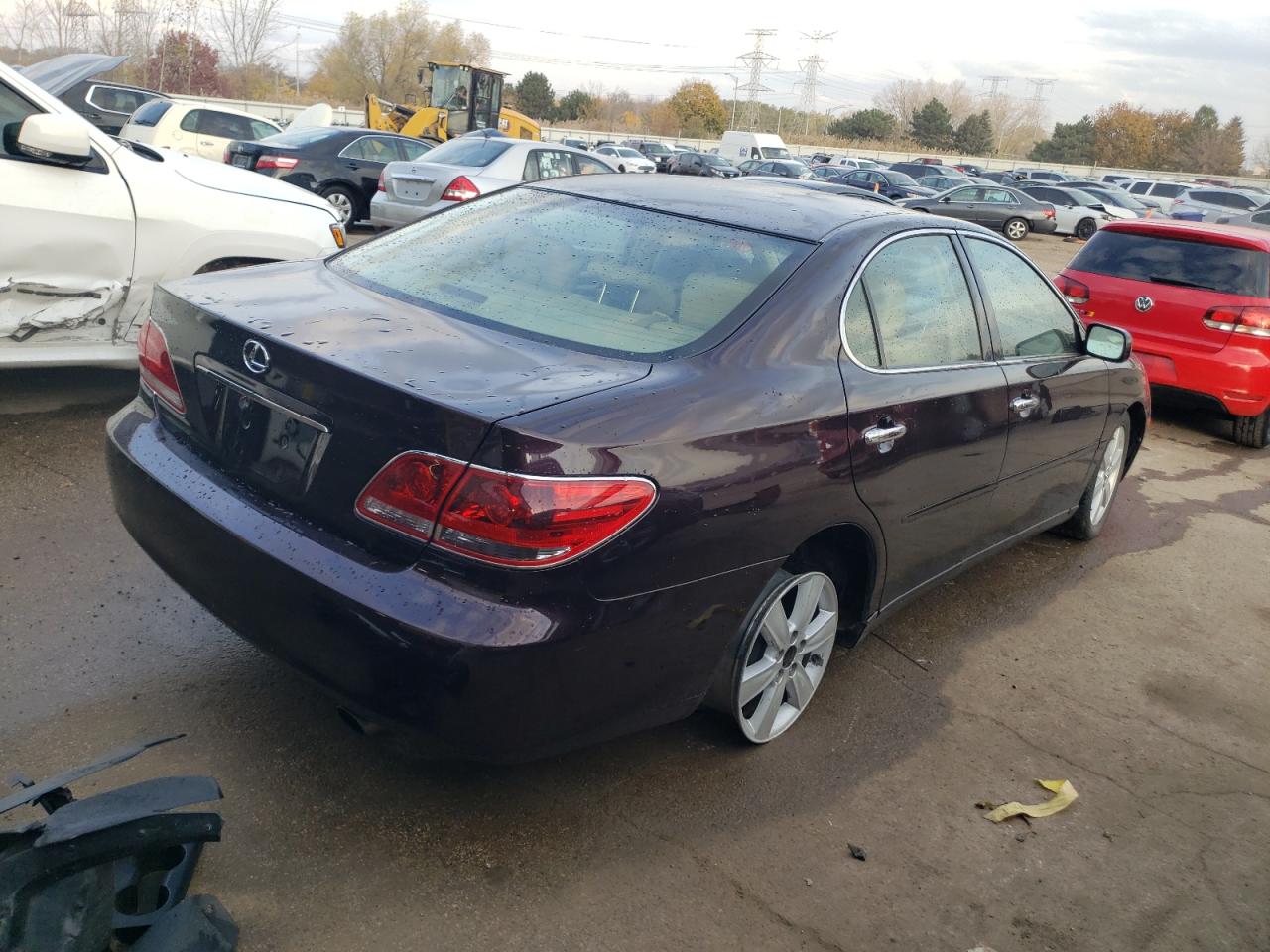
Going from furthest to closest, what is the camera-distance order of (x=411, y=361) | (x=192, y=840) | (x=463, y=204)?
(x=463, y=204), (x=411, y=361), (x=192, y=840)

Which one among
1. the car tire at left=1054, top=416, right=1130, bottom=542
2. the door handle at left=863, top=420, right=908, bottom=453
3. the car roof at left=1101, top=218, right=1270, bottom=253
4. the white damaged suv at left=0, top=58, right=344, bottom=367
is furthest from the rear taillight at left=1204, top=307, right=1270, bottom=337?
the white damaged suv at left=0, top=58, right=344, bottom=367

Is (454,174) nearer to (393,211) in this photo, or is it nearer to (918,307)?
(393,211)

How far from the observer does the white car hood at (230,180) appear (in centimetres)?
561

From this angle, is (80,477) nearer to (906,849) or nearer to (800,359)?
(800,359)

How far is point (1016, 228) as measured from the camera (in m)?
27.9

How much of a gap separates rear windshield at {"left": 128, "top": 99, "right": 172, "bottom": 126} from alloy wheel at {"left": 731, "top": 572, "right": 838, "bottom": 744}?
17.9 metres

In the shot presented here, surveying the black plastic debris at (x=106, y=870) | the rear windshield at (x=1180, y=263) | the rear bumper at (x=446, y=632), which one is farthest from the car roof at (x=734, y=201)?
the rear windshield at (x=1180, y=263)

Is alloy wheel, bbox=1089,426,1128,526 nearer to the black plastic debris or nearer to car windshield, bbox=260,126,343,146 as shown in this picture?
the black plastic debris

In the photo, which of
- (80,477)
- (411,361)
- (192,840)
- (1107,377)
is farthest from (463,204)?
(1107,377)

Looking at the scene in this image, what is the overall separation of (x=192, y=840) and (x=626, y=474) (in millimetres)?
1185

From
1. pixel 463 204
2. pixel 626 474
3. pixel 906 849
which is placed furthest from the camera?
pixel 463 204

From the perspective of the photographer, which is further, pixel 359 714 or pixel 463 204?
pixel 463 204

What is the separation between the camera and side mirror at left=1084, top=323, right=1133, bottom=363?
464 centimetres

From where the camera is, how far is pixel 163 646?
3486 mm
